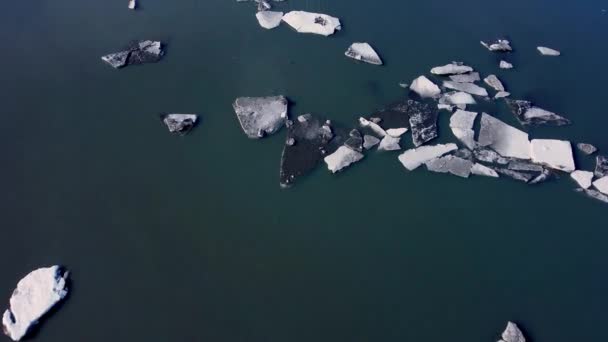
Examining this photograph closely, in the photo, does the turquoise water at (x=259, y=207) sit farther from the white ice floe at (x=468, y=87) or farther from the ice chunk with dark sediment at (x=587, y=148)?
the white ice floe at (x=468, y=87)

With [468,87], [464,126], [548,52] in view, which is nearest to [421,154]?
[464,126]

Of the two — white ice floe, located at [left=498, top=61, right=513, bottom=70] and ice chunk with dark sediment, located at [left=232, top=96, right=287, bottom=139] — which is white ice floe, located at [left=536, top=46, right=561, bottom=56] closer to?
white ice floe, located at [left=498, top=61, right=513, bottom=70]

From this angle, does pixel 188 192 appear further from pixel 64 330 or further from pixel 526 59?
pixel 526 59

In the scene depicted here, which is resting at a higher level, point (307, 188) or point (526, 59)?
point (526, 59)

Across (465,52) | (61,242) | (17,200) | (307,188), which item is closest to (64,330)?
(61,242)

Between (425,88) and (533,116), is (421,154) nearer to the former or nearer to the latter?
(425,88)

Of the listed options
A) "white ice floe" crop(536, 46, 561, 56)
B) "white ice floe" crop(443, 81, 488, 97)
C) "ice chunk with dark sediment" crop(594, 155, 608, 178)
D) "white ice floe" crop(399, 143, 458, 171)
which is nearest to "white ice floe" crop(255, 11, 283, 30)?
"white ice floe" crop(443, 81, 488, 97)

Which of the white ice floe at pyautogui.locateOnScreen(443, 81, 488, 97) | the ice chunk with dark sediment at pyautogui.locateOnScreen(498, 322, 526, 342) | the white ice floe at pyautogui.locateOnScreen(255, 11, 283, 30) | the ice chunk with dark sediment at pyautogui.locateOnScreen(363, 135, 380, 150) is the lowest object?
the ice chunk with dark sediment at pyautogui.locateOnScreen(498, 322, 526, 342)

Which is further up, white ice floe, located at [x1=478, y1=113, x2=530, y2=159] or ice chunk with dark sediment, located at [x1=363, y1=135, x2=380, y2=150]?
white ice floe, located at [x1=478, y1=113, x2=530, y2=159]
